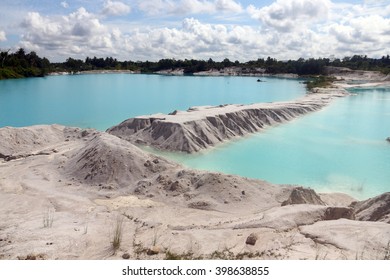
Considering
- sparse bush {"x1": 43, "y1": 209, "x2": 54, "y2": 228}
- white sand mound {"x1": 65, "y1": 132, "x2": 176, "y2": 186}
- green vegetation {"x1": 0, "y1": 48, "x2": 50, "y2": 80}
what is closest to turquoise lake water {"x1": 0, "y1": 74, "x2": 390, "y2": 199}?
white sand mound {"x1": 65, "y1": 132, "x2": 176, "y2": 186}

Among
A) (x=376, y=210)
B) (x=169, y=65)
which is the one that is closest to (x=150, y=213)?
(x=376, y=210)

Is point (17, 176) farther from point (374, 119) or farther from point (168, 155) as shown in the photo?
point (374, 119)

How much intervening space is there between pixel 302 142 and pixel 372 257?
59.0 ft

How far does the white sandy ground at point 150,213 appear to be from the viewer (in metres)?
7.86

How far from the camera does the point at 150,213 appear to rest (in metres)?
12.6

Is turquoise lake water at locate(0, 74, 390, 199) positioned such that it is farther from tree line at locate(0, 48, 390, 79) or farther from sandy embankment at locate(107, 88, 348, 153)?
tree line at locate(0, 48, 390, 79)

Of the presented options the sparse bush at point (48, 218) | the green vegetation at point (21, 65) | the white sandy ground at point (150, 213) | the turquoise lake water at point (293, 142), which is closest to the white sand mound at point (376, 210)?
the white sandy ground at point (150, 213)

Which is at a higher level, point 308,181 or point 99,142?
point 99,142

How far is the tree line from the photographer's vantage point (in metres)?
87.6

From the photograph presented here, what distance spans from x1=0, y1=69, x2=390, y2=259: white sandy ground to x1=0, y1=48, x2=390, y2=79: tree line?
72610 mm

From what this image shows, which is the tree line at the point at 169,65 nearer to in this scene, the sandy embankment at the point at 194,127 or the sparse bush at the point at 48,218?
the sandy embankment at the point at 194,127

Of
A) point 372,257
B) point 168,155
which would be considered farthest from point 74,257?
point 168,155

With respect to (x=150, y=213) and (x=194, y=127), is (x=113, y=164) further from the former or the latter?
(x=194, y=127)
